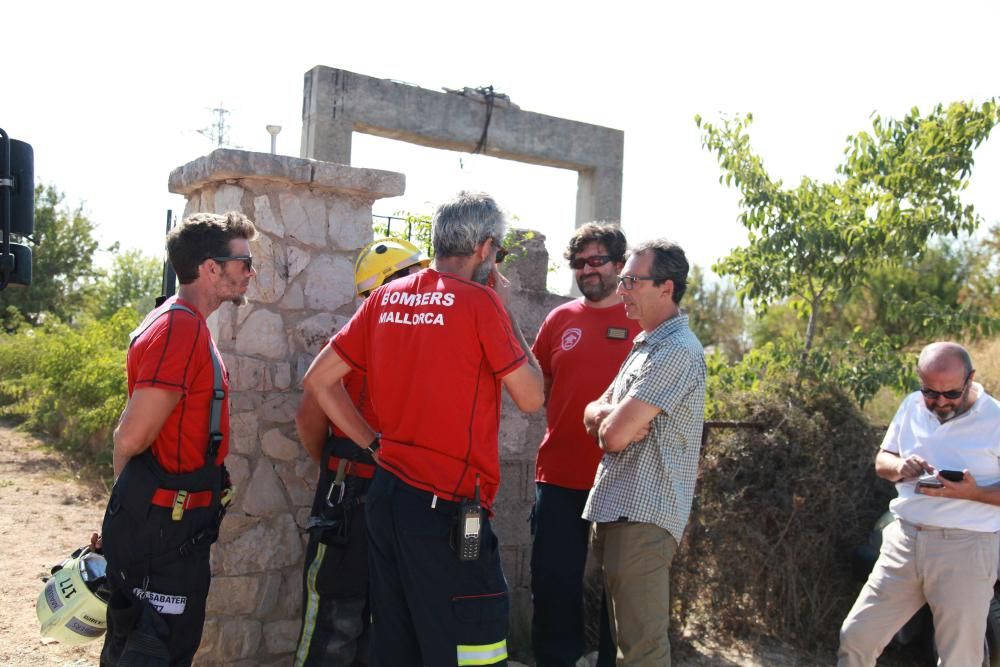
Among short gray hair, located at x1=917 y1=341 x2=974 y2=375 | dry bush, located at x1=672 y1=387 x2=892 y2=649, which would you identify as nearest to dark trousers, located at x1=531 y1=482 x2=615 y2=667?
dry bush, located at x1=672 y1=387 x2=892 y2=649

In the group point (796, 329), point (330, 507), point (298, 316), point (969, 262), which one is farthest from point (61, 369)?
point (969, 262)

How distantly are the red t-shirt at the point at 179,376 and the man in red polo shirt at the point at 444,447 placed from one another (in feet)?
2.09

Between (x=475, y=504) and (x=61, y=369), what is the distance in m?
9.91

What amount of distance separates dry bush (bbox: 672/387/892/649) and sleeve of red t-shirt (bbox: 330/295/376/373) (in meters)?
2.75

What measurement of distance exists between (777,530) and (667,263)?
2.47 metres

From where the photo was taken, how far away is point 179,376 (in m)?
3.15

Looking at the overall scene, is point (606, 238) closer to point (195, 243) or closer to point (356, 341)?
point (356, 341)

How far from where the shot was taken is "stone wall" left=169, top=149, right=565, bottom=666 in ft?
13.9

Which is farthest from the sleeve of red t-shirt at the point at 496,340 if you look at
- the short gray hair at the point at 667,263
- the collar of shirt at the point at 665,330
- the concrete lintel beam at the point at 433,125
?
the concrete lintel beam at the point at 433,125

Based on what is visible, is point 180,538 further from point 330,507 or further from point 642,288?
point 642,288

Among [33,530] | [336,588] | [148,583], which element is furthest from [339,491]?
[33,530]

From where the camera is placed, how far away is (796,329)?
51.8 ft

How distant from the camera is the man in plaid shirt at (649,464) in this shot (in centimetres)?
337

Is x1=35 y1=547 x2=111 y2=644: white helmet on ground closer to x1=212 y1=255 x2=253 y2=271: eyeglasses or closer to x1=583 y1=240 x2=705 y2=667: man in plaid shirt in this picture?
x1=212 y1=255 x2=253 y2=271: eyeglasses
